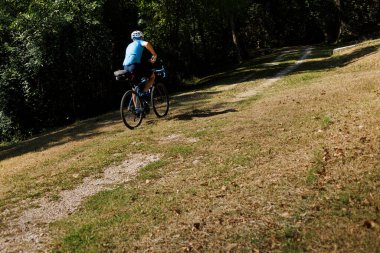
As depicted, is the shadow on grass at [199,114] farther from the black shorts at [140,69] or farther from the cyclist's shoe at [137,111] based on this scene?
the black shorts at [140,69]

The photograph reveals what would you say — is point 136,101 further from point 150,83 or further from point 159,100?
point 159,100

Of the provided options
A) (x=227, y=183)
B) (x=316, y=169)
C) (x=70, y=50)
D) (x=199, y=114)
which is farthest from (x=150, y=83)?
(x=70, y=50)

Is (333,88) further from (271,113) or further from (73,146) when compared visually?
(73,146)

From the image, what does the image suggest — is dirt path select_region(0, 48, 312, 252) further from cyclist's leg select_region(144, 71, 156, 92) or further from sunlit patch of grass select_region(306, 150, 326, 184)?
cyclist's leg select_region(144, 71, 156, 92)

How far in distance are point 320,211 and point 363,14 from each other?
46778 millimetres

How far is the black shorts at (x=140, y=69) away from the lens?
11.4 metres

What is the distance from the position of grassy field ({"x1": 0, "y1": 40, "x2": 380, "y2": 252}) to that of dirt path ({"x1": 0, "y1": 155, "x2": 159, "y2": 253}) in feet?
0.20

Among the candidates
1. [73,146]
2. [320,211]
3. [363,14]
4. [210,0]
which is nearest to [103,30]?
[210,0]

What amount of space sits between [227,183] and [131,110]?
18.9ft

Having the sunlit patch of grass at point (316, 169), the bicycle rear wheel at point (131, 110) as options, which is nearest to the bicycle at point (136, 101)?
the bicycle rear wheel at point (131, 110)

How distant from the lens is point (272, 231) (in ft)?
16.8

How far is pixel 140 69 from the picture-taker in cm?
1158

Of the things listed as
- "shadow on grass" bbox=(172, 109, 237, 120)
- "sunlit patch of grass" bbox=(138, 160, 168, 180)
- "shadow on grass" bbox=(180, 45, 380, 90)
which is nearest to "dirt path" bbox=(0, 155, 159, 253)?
"sunlit patch of grass" bbox=(138, 160, 168, 180)

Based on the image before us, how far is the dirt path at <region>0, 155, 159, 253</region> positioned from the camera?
5633 millimetres
